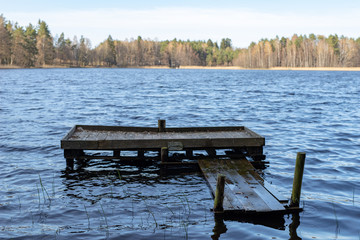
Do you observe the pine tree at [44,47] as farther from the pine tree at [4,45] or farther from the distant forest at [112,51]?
the pine tree at [4,45]

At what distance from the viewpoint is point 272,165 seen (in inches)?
535

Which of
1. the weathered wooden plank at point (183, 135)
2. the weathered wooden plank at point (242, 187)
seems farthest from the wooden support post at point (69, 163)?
the weathered wooden plank at point (242, 187)

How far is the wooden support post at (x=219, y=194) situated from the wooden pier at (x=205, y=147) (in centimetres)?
39

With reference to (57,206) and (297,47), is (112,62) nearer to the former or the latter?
(297,47)

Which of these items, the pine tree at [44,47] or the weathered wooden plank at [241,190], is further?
the pine tree at [44,47]

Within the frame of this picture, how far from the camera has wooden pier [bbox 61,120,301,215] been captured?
369 inches

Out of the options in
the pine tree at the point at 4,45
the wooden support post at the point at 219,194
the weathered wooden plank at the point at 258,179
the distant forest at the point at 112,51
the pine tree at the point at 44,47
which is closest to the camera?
the wooden support post at the point at 219,194

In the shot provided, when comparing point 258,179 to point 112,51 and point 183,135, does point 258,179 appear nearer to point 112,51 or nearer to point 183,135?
point 183,135

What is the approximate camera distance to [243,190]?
9.37 m

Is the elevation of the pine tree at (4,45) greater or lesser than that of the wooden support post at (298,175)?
greater

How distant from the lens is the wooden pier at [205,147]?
30.8 feet

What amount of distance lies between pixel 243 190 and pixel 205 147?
3.26 m

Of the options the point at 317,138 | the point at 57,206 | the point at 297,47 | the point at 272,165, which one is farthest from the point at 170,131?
the point at 297,47

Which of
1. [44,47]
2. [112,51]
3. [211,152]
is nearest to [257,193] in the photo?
[211,152]
